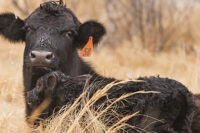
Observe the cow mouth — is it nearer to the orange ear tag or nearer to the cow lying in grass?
the orange ear tag

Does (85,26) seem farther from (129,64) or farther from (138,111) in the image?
(129,64)

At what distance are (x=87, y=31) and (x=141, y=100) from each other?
2.15 m

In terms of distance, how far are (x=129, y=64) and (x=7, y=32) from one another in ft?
21.6

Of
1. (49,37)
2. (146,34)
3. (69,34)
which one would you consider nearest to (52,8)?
(69,34)

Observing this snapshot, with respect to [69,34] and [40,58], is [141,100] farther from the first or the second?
[69,34]

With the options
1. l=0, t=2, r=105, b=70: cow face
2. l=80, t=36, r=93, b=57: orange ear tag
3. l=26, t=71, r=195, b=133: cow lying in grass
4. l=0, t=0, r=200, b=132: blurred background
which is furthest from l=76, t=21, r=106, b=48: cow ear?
l=0, t=0, r=200, b=132: blurred background

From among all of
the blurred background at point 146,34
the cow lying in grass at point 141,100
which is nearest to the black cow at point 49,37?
the cow lying in grass at point 141,100

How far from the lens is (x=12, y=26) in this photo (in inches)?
186

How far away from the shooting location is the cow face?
4.04 metres

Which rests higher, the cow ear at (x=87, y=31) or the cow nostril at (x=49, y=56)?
the cow ear at (x=87, y=31)

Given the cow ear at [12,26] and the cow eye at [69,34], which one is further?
the cow ear at [12,26]

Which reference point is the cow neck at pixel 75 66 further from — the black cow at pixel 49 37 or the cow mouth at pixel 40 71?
the cow mouth at pixel 40 71

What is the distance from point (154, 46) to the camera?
13133 mm

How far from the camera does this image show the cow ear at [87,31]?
474 centimetres
